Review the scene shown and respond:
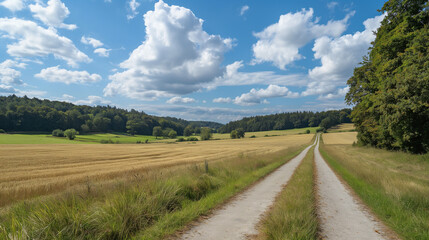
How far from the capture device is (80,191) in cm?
728

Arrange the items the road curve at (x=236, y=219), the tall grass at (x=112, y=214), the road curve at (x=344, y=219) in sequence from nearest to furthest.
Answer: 1. the tall grass at (x=112, y=214)
2. the road curve at (x=236, y=219)
3. the road curve at (x=344, y=219)

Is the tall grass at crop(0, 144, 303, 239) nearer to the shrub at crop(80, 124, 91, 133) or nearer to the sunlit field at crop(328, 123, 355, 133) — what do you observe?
the shrub at crop(80, 124, 91, 133)

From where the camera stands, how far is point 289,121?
6107 inches

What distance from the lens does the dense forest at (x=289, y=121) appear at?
470 feet

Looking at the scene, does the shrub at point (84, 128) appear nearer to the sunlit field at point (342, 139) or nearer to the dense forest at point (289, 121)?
the dense forest at point (289, 121)

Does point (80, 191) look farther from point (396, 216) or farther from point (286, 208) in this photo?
point (396, 216)

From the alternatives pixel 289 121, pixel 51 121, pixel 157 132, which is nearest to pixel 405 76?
pixel 157 132

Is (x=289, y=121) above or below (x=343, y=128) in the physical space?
above

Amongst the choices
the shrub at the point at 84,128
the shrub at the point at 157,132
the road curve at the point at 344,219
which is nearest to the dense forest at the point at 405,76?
the road curve at the point at 344,219

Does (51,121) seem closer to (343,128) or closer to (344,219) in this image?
(344,219)

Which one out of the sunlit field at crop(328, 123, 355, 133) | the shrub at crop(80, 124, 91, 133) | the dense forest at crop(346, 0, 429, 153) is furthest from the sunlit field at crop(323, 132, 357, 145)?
the shrub at crop(80, 124, 91, 133)

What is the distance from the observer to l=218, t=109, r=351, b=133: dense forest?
14320cm

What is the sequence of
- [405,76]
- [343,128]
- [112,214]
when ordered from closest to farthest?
[112,214], [405,76], [343,128]

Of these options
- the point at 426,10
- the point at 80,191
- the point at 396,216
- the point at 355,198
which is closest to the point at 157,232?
the point at 80,191
